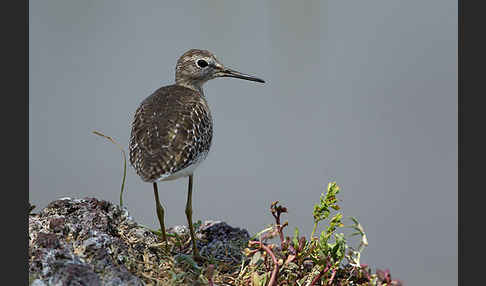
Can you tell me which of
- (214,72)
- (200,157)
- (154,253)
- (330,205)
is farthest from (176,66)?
(330,205)

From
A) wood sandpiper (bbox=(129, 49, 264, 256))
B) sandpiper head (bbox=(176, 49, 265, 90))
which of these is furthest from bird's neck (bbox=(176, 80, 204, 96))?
wood sandpiper (bbox=(129, 49, 264, 256))

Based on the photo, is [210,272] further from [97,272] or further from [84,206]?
[84,206]

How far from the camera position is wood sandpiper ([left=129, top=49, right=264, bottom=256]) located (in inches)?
150

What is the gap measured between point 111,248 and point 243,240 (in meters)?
1.39

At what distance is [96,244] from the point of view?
10.7 feet

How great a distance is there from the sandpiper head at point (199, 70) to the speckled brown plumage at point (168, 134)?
508 mm

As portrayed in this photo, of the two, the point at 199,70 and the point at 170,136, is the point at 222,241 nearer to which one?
the point at 170,136

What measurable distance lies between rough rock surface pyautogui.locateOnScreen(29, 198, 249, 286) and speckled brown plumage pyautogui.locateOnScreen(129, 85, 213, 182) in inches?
18.6

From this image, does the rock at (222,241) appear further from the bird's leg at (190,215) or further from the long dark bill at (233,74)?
the long dark bill at (233,74)

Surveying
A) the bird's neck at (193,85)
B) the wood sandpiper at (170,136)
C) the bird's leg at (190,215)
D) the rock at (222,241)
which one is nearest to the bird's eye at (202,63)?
the bird's neck at (193,85)

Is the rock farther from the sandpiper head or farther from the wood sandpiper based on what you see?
the sandpiper head

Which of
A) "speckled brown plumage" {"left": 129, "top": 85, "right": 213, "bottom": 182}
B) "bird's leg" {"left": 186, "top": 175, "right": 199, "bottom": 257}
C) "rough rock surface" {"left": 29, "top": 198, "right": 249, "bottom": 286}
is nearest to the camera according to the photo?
"rough rock surface" {"left": 29, "top": 198, "right": 249, "bottom": 286}

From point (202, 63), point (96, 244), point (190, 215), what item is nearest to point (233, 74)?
point (202, 63)

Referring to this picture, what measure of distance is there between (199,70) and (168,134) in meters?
1.23
